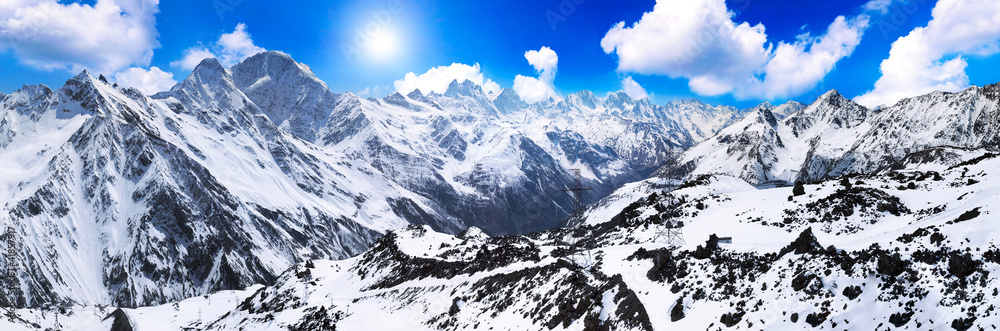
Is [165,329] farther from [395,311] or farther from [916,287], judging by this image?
[916,287]

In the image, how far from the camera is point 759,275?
103 ft

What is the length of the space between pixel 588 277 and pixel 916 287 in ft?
85.9

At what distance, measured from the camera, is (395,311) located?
74250 millimetres

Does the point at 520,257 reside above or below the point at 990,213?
above

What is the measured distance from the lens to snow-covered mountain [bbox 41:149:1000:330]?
23922mm

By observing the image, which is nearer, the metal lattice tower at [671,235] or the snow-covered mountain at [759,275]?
the snow-covered mountain at [759,275]

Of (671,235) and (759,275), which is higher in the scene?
(671,235)

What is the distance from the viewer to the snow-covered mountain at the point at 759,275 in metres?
23.9

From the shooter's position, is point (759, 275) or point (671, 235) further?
point (671, 235)

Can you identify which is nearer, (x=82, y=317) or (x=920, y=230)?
(x=920, y=230)

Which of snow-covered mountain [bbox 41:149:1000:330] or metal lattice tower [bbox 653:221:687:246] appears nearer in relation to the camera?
snow-covered mountain [bbox 41:149:1000:330]

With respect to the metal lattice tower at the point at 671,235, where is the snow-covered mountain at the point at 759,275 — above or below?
below

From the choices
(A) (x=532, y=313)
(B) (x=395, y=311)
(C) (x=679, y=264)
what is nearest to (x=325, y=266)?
(B) (x=395, y=311)

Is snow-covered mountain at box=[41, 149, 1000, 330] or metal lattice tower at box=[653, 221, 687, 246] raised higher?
metal lattice tower at box=[653, 221, 687, 246]
